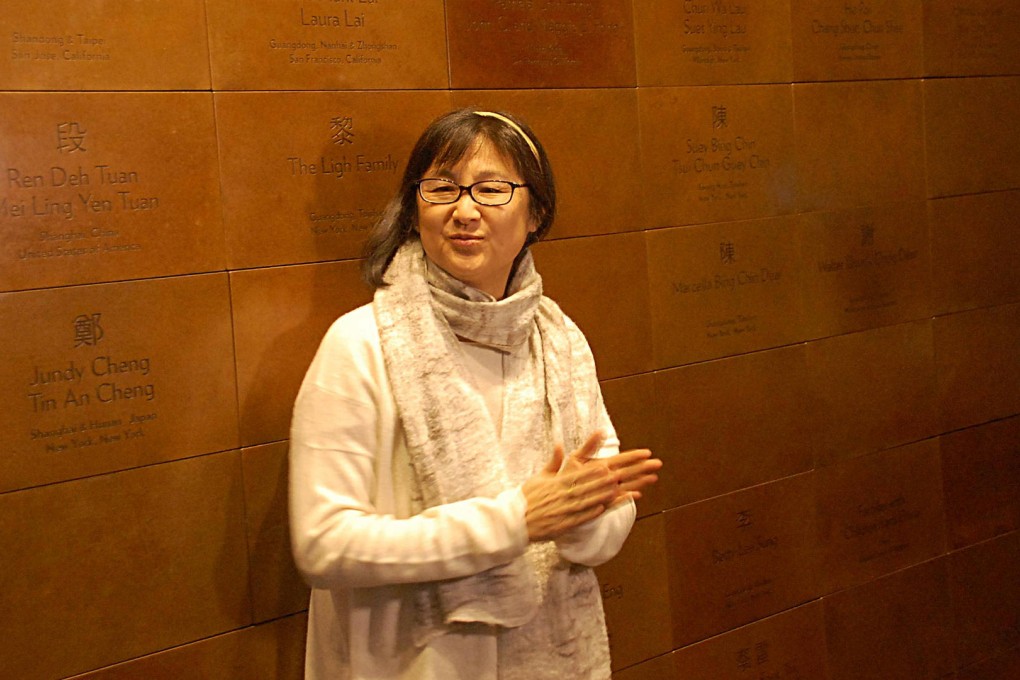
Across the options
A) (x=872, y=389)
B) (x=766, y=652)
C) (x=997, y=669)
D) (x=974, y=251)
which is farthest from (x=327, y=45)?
(x=997, y=669)

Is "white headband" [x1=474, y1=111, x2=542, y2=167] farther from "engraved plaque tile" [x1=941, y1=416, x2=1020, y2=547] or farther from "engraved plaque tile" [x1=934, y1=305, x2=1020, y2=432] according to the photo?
"engraved plaque tile" [x1=941, y1=416, x2=1020, y2=547]

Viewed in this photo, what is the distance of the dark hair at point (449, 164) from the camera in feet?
5.72

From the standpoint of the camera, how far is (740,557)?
8.71 feet

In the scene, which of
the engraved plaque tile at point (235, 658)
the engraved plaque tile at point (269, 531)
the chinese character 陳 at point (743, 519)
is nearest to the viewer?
the engraved plaque tile at point (235, 658)

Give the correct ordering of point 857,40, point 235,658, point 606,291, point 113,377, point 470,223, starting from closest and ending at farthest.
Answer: point 470,223 < point 113,377 < point 235,658 < point 606,291 < point 857,40

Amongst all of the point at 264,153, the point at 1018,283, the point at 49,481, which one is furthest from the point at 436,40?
the point at 1018,283

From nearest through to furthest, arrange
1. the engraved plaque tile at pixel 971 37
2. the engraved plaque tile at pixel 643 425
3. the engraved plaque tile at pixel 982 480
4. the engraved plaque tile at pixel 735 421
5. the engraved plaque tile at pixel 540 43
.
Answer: the engraved plaque tile at pixel 540 43
the engraved plaque tile at pixel 643 425
the engraved plaque tile at pixel 735 421
the engraved plaque tile at pixel 971 37
the engraved plaque tile at pixel 982 480

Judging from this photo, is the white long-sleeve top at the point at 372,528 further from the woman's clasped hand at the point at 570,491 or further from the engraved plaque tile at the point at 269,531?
the engraved plaque tile at the point at 269,531

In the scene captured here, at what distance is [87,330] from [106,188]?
233 millimetres

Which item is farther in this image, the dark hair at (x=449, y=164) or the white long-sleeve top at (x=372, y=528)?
the dark hair at (x=449, y=164)

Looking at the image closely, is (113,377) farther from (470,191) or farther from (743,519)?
(743,519)

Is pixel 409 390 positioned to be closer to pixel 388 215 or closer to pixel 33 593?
pixel 388 215

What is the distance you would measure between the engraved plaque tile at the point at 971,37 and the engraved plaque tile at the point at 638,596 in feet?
4.74

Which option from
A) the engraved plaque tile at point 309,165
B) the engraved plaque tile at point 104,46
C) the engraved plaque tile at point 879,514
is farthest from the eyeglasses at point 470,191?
the engraved plaque tile at point 879,514
